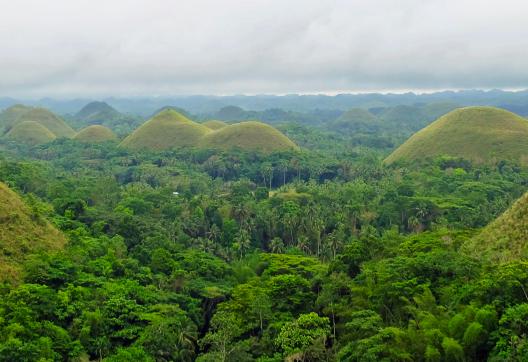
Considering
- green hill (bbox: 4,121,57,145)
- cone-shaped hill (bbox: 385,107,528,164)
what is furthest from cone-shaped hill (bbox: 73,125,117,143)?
cone-shaped hill (bbox: 385,107,528,164)

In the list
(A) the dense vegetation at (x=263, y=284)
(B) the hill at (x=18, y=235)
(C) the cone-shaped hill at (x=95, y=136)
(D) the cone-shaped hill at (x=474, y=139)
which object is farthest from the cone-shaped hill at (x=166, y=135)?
(B) the hill at (x=18, y=235)

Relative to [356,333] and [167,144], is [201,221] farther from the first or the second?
[167,144]

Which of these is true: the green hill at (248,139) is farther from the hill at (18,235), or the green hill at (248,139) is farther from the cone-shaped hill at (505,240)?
the cone-shaped hill at (505,240)

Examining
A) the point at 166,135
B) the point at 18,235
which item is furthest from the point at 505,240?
the point at 166,135

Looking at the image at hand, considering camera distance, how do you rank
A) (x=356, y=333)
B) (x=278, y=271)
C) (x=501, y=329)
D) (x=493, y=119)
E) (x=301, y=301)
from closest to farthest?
(x=501, y=329) → (x=356, y=333) → (x=301, y=301) → (x=278, y=271) → (x=493, y=119)

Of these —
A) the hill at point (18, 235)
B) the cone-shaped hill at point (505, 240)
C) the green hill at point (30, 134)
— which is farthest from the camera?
the green hill at point (30, 134)

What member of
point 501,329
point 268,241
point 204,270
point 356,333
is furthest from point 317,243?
point 501,329

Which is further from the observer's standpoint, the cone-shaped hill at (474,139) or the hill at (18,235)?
the cone-shaped hill at (474,139)
